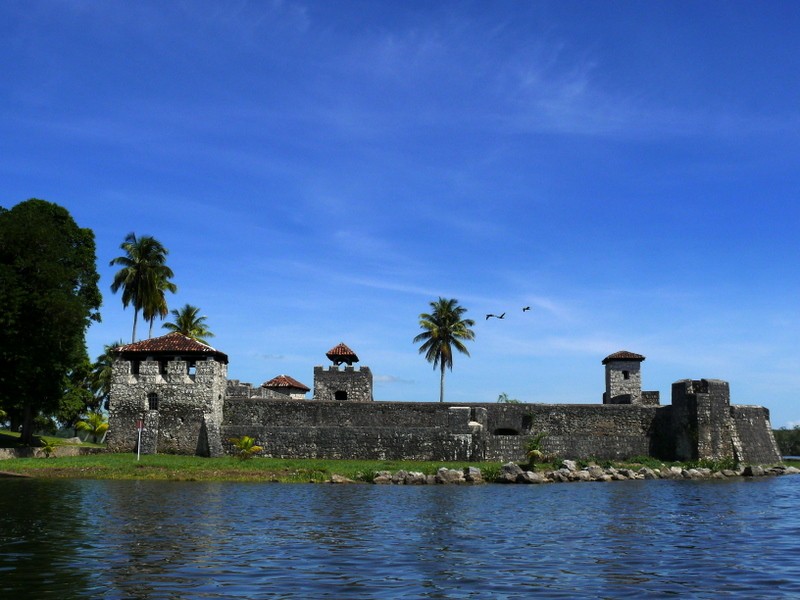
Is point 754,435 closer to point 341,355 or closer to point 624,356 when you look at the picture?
point 624,356

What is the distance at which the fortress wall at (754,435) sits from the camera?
4550cm

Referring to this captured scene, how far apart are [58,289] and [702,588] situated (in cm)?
3906

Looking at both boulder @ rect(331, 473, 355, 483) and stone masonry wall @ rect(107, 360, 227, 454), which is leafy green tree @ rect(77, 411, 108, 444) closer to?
stone masonry wall @ rect(107, 360, 227, 454)

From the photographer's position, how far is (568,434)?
45.6m

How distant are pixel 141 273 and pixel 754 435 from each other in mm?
43724

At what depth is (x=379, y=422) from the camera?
146 ft

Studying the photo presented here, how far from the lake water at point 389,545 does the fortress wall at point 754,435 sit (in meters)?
18.7

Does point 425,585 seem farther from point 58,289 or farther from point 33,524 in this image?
point 58,289

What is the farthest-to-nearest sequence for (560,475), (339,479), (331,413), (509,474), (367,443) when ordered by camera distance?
1. (331,413)
2. (367,443)
3. (560,475)
4. (509,474)
5. (339,479)

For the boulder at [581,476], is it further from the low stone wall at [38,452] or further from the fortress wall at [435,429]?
the low stone wall at [38,452]

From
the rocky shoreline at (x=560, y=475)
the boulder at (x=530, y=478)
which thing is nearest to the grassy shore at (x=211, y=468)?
the rocky shoreline at (x=560, y=475)

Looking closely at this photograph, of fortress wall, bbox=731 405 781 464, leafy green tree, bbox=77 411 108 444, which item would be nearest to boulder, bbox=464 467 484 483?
fortress wall, bbox=731 405 781 464

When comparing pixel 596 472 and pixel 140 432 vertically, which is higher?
pixel 140 432

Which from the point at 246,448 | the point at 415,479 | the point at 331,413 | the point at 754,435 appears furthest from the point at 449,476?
the point at 754,435
